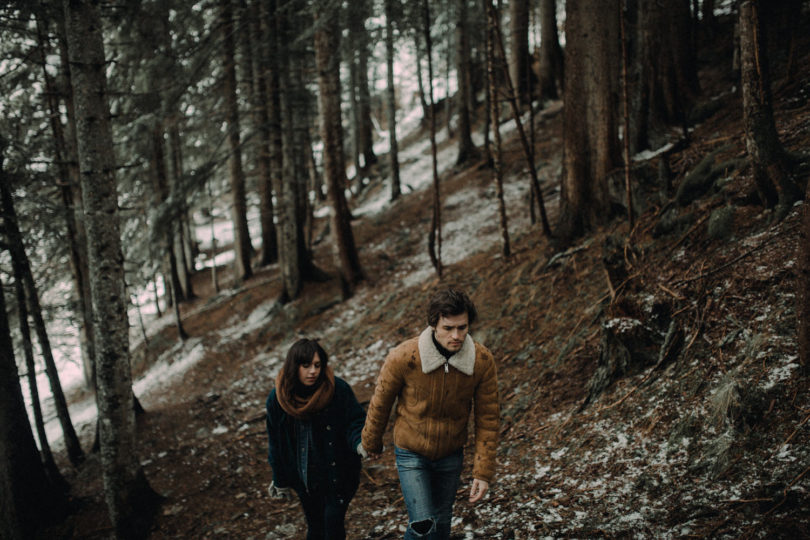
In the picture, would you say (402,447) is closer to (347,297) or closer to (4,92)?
(347,297)

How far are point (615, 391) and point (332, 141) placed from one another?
904 cm

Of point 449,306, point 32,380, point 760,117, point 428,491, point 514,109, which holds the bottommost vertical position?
point 32,380

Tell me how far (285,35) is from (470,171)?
23.6ft

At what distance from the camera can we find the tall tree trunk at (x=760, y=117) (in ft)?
14.4

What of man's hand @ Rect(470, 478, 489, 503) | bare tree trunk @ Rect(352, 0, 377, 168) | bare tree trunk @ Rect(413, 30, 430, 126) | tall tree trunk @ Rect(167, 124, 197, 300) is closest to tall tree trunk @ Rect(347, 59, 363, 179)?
bare tree trunk @ Rect(352, 0, 377, 168)

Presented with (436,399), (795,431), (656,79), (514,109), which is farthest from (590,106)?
(436,399)

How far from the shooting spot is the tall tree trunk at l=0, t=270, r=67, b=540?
627cm

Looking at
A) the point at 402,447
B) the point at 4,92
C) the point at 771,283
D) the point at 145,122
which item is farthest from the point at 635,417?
the point at 4,92

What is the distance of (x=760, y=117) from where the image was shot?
4.49 m

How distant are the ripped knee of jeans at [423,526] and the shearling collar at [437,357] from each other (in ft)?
2.96

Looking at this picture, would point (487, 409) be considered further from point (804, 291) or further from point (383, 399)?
point (804, 291)

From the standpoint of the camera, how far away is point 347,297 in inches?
500

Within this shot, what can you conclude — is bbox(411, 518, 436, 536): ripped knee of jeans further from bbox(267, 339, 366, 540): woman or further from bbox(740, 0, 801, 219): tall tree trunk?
bbox(740, 0, 801, 219): tall tree trunk

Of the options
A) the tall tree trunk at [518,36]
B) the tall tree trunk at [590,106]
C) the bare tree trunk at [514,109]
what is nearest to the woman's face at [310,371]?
the tall tree trunk at [590,106]
